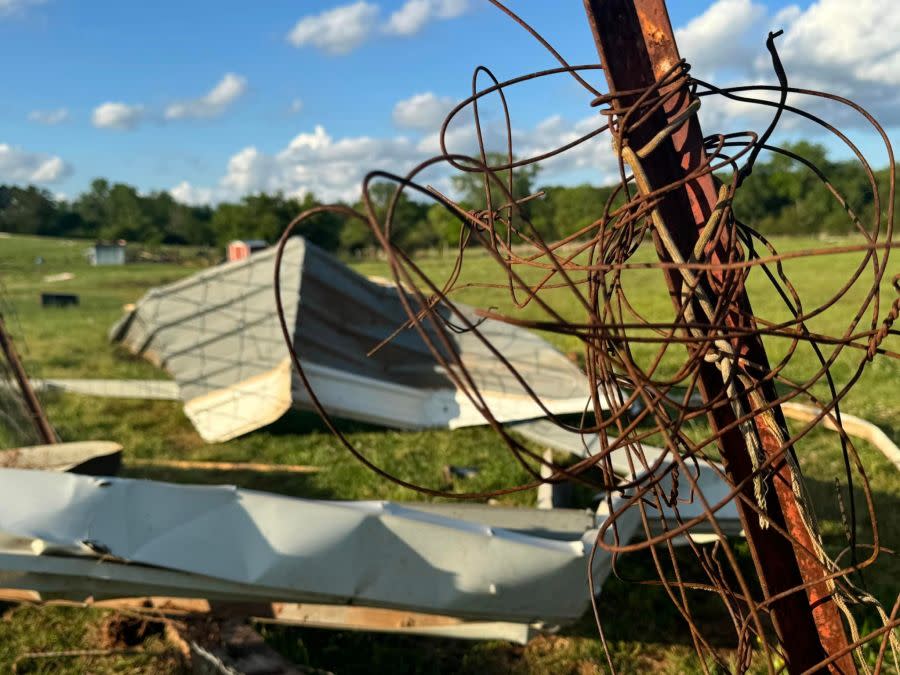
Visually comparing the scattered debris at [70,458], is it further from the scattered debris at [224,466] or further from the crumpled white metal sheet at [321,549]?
the crumpled white metal sheet at [321,549]

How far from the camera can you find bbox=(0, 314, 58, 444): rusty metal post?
5355 mm

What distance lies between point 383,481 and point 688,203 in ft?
14.5

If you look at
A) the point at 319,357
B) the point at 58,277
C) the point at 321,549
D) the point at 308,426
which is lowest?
the point at 308,426

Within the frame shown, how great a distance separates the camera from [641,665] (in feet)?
11.3

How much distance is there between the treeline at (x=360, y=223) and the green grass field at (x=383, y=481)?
42.9m

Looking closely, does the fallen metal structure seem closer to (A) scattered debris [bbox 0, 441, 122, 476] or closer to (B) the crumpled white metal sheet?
(B) the crumpled white metal sheet

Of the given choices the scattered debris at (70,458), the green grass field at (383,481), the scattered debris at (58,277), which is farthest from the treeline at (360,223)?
the scattered debris at (70,458)

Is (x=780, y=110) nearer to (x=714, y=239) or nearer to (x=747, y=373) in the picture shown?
(x=714, y=239)

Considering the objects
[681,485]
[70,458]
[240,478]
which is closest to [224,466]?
[240,478]

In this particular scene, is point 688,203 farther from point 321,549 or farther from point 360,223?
point 360,223

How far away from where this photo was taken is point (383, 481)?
5578 mm


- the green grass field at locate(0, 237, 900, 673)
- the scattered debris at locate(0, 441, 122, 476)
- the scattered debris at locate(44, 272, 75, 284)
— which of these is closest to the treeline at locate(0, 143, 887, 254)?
the scattered debris at locate(44, 272, 75, 284)

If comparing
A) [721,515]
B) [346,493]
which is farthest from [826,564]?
[346,493]

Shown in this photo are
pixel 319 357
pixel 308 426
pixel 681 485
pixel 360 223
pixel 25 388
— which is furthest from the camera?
pixel 360 223
